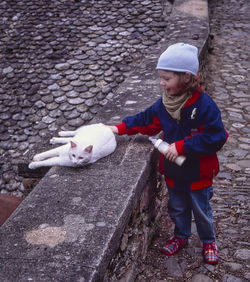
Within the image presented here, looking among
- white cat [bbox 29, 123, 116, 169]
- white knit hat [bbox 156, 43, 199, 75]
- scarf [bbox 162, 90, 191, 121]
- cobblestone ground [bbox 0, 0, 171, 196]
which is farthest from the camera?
cobblestone ground [bbox 0, 0, 171, 196]

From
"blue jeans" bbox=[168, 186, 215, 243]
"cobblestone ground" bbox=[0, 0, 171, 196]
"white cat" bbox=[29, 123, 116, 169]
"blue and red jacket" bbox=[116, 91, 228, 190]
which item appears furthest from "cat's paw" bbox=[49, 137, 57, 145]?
"cobblestone ground" bbox=[0, 0, 171, 196]

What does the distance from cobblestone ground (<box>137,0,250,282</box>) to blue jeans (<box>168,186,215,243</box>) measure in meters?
0.21

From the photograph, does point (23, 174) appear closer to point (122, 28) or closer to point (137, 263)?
point (137, 263)

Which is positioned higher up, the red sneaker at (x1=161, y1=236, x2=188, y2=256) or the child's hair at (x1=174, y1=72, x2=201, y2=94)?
the child's hair at (x1=174, y1=72, x2=201, y2=94)

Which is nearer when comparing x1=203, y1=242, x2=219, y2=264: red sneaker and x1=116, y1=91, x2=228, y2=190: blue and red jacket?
x1=116, y1=91, x2=228, y2=190: blue and red jacket

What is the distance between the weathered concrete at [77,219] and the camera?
5.95 feet

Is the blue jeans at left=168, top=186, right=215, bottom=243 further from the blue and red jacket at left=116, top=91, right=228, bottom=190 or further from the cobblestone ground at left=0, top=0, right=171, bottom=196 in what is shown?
the cobblestone ground at left=0, top=0, right=171, bottom=196

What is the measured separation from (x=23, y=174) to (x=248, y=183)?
228cm

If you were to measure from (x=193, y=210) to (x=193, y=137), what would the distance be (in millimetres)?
625

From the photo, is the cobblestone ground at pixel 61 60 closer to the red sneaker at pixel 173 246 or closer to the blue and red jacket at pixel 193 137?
the red sneaker at pixel 173 246

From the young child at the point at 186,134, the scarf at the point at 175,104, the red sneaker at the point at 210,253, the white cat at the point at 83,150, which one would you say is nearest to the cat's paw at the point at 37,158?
the white cat at the point at 83,150

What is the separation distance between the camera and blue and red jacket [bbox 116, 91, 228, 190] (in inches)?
92.4

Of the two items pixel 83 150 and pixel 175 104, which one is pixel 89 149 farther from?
pixel 175 104

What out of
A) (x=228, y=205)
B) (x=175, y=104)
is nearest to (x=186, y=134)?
(x=175, y=104)
